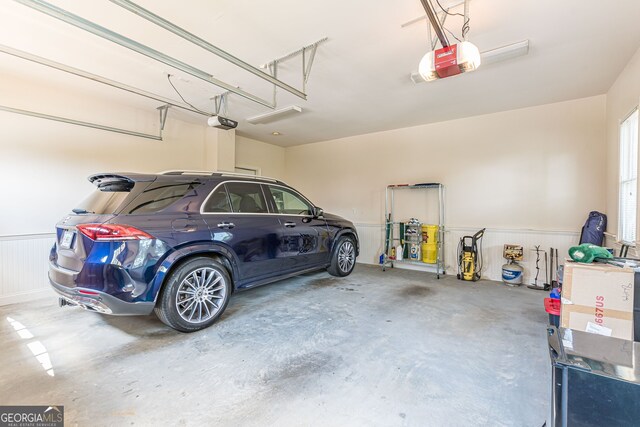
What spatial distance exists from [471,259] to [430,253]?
667 mm

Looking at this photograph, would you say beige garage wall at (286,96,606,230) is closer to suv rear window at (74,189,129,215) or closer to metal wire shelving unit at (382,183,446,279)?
metal wire shelving unit at (382,183,446,279)

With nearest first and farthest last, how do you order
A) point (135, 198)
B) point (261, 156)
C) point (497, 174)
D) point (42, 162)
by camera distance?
point (135, 198) < point (42, 162) < point (497, 174) < point (261, 156)

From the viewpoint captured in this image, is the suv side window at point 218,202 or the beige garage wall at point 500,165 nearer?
the suv side window at point 218,202

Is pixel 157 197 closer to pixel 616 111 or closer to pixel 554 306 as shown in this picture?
pixel 554 306

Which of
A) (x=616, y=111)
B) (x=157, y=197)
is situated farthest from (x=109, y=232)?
(x=616, y=111)

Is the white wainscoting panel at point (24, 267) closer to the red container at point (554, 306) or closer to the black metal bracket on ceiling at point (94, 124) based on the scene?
the black metal bracket on ceiling at point (94, 124)

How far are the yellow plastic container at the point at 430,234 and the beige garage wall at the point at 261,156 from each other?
13.1ft

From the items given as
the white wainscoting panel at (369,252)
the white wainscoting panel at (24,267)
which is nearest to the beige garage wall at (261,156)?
the white wainscoting panel at (369,252)

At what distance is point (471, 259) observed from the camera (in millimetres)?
4809

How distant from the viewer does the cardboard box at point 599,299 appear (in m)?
1.82

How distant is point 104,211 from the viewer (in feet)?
8.21

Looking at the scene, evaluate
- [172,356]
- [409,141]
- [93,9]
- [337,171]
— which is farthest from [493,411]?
[337,171]

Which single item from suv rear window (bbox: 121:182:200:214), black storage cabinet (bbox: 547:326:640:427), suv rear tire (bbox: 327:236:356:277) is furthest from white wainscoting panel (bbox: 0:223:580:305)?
black storage cabinet (bbox: 547:326:640:427)

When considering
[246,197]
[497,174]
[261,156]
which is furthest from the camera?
[261,156]
